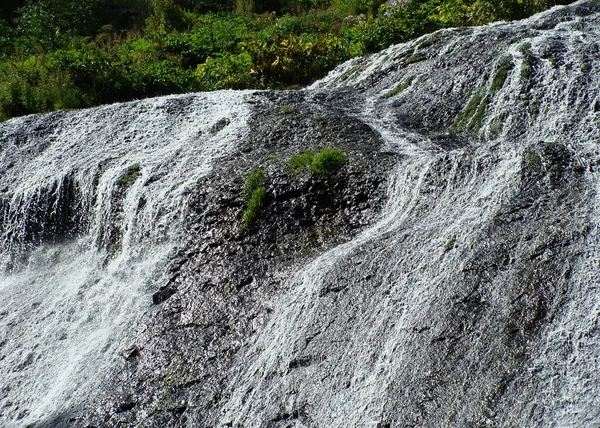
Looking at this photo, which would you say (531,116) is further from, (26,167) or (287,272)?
(26,167)

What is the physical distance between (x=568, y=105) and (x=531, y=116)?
502 mm

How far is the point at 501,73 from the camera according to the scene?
977 centimetres

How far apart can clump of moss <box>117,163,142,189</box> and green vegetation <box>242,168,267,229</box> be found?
5.92 feet

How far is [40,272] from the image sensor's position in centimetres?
845

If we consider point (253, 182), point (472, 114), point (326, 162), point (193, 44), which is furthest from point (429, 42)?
point (193, 44)

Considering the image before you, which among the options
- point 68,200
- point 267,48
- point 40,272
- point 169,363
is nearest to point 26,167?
point 68,200

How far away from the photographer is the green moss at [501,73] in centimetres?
960

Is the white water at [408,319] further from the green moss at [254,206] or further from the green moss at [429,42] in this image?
the green moss at [429,42]

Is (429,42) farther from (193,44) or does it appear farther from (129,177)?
(193,44)

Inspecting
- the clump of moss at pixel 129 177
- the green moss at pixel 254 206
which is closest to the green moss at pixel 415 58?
the green moss at pixel 254 206

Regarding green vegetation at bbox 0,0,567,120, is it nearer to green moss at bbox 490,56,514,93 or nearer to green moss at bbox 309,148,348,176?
green moss at bbox 490,56,514,93

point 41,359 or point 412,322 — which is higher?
point 412,322

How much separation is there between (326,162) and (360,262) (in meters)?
1.89

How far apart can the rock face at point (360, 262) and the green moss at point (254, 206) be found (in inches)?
2.1
